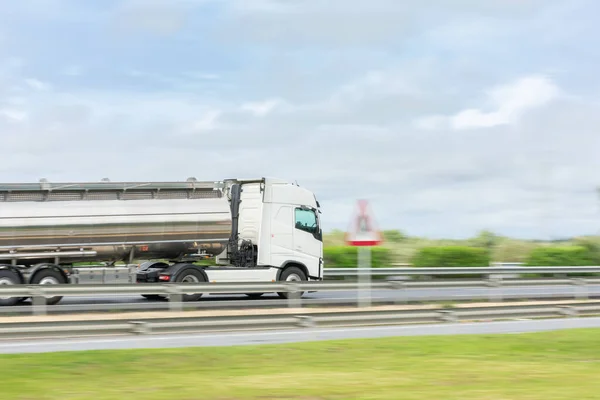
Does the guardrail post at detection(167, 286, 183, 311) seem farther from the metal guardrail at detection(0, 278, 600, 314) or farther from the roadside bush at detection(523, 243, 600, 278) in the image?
the roadside bush at detection(523, 243, 600, 278)

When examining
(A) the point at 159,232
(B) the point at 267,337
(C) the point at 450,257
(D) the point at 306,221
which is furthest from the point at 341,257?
(B) the point at 267,337

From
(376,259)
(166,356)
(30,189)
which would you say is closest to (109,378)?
(166,356)

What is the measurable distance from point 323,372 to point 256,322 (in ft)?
18.8

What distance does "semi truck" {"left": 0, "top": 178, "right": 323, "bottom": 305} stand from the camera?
2266 cm

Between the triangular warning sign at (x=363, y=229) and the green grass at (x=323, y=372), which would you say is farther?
the triangular warning sign at (x=363, y=229)

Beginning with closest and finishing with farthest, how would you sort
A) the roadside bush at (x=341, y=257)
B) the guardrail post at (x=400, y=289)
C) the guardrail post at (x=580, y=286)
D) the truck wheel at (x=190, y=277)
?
the guardrail post at (x=400, y=289), the truck wheel at (x=190, y=277), the guardrail post at (x=580, y=286), the roadside bush at (x=341, y=257)

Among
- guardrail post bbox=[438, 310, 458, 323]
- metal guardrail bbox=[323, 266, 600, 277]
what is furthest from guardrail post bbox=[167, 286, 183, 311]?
metal guardrail bbox=[323, 266, 600, 277]

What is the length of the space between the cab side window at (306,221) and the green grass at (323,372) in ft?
38.6

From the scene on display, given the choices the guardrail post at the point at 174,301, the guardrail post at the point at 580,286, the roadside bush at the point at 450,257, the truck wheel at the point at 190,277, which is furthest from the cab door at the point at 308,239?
the roadside bush at the point at 450,257

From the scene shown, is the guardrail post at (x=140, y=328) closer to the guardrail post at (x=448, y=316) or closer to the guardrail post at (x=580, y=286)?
the guardrail post at (x=448, y=316)

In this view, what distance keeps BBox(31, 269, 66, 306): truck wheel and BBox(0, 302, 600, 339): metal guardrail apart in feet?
25.7

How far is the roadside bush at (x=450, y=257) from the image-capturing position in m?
36.5

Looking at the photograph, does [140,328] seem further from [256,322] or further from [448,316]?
[448,316]

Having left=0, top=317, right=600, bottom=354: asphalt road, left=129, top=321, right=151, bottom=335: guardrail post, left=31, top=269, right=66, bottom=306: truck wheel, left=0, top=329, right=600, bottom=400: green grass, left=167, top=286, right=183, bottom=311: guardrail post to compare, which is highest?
left=31, top=269, right=66, bottom=306: truck wheel
